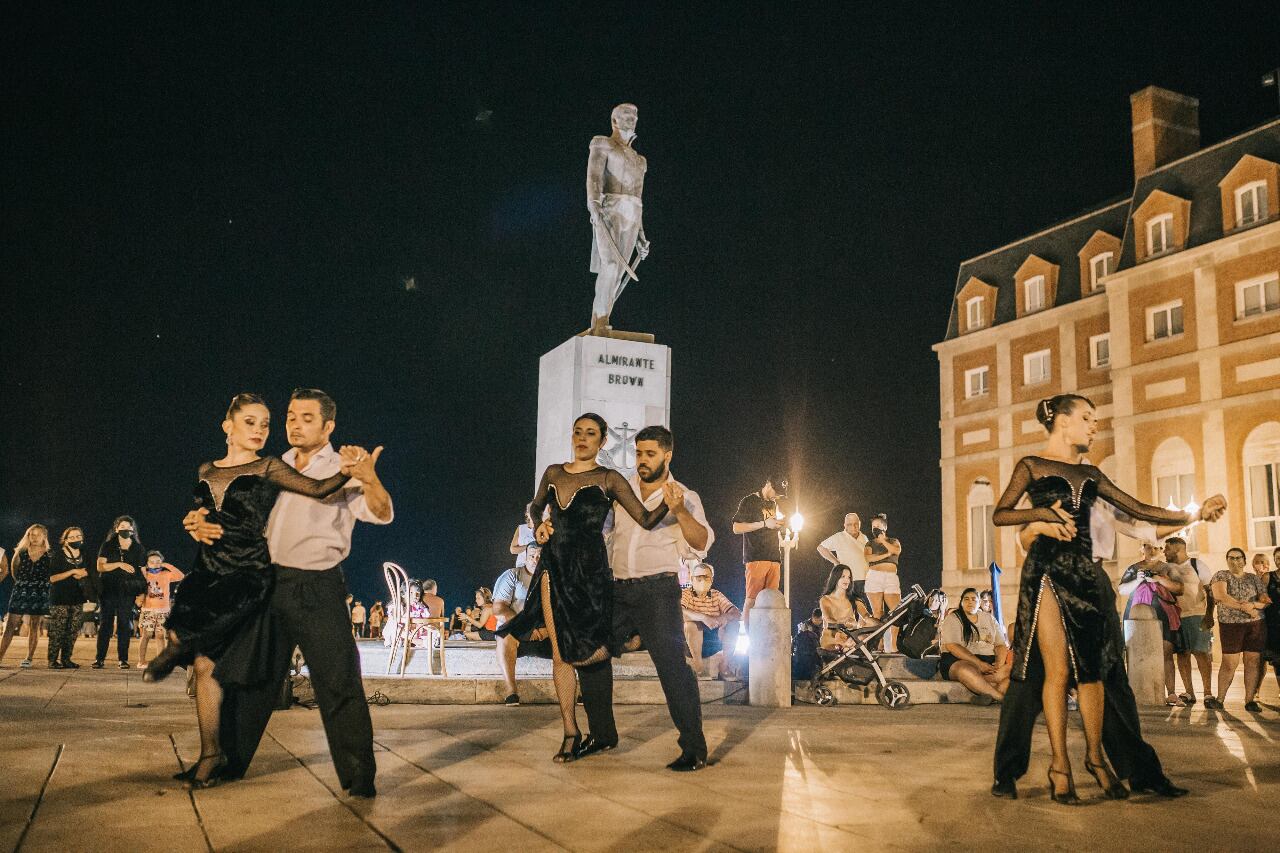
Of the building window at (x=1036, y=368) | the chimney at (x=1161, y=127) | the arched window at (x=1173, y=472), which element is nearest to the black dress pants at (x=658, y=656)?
the arched window at (x=1173, y=472)

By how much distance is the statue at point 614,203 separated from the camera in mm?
14273

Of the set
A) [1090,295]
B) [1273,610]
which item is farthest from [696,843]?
[1090,295]

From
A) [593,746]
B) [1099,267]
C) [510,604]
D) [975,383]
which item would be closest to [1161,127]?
[1099,267]

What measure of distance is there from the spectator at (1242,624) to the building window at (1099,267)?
21.4 meters

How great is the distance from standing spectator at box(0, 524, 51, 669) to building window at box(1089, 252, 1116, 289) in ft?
90.6

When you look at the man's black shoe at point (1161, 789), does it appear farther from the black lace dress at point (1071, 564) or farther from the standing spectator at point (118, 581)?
the standing spectator at point (118, 581)

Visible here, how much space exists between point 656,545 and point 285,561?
1.97 meters

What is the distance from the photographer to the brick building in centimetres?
2617

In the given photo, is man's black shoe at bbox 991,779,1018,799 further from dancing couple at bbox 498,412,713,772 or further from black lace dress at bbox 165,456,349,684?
black lace dress at bbox 165,456,349,684

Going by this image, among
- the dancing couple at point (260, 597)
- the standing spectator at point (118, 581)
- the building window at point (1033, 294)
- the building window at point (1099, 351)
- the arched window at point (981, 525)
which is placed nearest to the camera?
the dancing couple at point (260, 597)

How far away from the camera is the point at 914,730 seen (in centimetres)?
816

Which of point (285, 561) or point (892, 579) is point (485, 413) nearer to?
point (892, 579)

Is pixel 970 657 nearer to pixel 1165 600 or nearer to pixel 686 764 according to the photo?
pixel 1165 600

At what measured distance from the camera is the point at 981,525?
34219 mm
